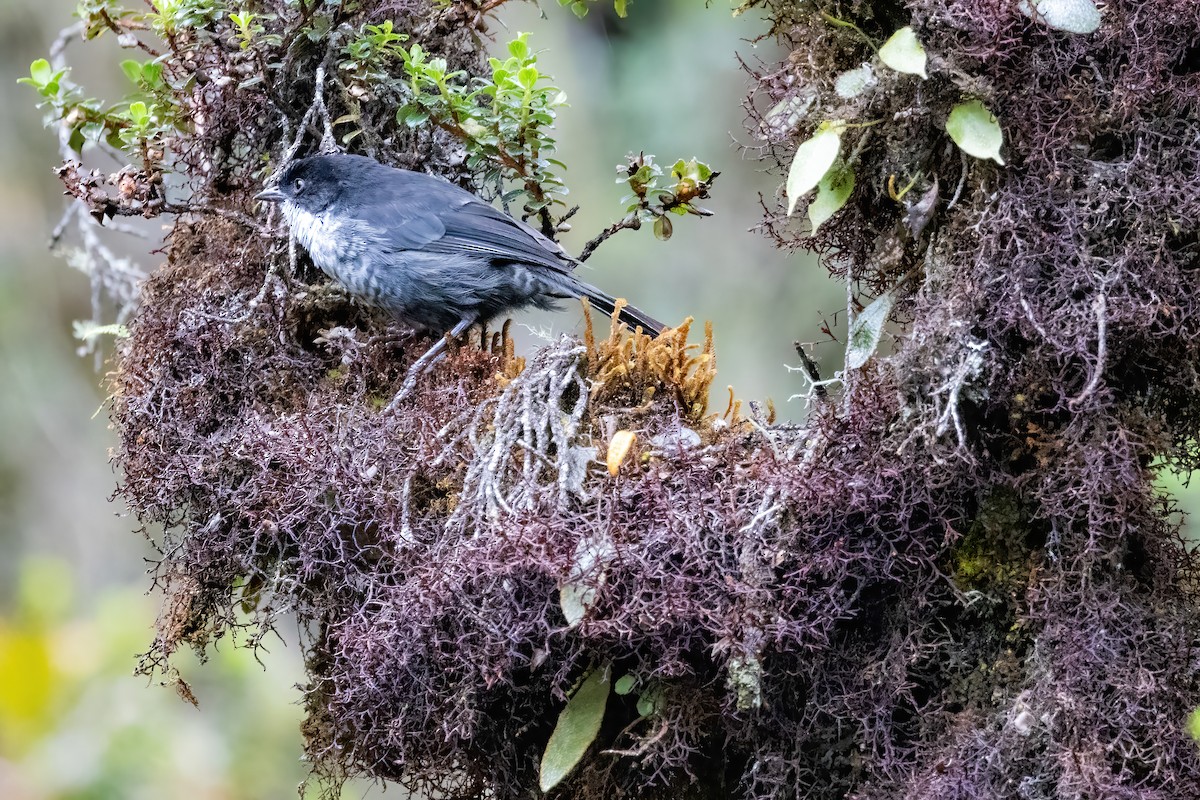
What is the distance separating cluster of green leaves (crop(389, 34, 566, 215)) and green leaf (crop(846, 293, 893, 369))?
3.69 ft

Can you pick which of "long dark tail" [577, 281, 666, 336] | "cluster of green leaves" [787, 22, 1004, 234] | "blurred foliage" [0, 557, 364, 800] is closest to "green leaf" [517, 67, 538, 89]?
"long dark tail" [577, 281, 666, 336]

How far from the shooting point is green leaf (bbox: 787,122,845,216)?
6.73ft

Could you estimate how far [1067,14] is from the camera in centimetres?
188

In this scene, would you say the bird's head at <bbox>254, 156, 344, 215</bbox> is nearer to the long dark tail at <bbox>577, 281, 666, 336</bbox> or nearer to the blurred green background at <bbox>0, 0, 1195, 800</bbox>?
the long dark tail at <bbox>577, 281, 666, 336</bbox>

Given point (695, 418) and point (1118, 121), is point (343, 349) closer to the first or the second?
point (695, 418)

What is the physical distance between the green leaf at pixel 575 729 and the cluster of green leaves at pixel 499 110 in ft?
5.24

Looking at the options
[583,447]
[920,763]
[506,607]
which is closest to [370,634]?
[506,607]

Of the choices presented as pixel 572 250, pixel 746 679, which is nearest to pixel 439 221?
pixel 746 679

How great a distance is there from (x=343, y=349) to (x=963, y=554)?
1752 millimetres

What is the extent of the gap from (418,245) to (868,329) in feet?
5.25

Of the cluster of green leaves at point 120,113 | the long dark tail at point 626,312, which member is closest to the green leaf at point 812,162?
the long dark tail at point 626,312

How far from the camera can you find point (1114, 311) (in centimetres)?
185

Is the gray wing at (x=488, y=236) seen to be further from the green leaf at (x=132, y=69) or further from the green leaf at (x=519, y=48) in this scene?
the green leaf at (x=132, y=69)

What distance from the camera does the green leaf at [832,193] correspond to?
2.17m
